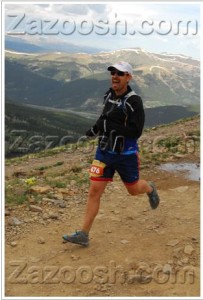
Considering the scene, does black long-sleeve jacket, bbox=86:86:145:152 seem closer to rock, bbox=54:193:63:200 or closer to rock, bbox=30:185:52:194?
rock, bbox=54:193:63:200

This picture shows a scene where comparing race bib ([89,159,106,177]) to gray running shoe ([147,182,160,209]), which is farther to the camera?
gray running shoe ([147,182,160,209])

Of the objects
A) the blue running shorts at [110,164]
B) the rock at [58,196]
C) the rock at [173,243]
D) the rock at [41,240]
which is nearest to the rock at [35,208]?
the rock at [58,196]

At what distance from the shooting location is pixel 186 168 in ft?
39.7

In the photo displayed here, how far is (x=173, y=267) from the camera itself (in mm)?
6168

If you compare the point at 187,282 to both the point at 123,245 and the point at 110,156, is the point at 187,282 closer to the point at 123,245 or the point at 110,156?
the point at 123,245

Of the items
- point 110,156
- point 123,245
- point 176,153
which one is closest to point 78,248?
point 123,245

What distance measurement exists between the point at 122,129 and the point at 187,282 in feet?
8.56

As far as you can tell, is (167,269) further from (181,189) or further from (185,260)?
(181,189)

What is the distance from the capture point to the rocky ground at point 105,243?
5.70 meters

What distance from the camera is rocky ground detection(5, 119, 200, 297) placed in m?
5.70

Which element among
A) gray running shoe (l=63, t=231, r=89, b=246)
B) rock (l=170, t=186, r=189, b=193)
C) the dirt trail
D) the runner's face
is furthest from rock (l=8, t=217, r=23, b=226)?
rock (l=170, t=186, r=189, b=193)

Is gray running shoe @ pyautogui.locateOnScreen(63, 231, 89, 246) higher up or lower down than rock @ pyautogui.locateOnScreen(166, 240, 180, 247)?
higher up

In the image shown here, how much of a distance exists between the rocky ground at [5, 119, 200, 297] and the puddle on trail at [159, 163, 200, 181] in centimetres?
55

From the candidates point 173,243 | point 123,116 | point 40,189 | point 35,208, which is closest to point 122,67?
point 123,116
